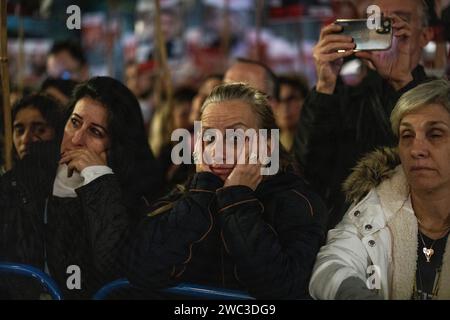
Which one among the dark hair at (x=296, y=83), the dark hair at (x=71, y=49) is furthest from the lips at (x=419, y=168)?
the dark hair at (x=71, y=49)

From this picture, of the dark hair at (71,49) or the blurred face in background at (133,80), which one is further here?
the blurred face in background at (133,80)

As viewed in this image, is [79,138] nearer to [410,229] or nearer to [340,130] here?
[340,130]

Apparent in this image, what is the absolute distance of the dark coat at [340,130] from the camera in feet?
11.3

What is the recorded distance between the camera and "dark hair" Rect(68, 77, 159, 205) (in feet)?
11.4

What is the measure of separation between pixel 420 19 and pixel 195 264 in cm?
127

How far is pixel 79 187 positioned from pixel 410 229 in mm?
1165

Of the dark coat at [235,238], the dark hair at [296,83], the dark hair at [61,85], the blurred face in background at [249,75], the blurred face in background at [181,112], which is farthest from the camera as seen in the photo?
the blurred face in background at [181,112]

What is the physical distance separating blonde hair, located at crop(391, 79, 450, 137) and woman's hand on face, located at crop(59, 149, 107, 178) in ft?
3.50

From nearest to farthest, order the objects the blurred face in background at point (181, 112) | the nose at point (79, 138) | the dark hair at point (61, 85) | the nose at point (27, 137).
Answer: the nose at point (79, 138) < the nose at point (27, 137) < the dark hair at point (61, 85) < the blurred face in background at point (181, 112)

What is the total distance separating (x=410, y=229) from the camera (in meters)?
2.98

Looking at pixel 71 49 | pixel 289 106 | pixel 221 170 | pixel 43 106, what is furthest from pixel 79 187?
pixel 71 49

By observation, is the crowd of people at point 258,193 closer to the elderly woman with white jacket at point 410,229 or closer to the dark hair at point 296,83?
the elderly woman with white jacket at point 410,229
